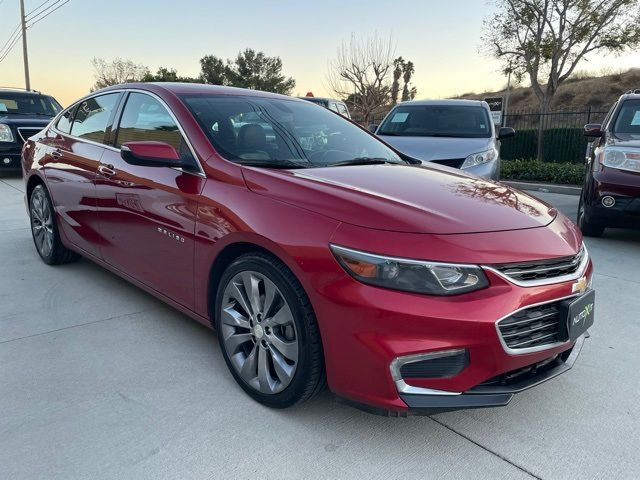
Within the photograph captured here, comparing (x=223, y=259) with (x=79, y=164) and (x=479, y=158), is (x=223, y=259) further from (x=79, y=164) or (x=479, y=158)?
(x=479, y=158)

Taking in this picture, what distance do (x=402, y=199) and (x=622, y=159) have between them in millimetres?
4060

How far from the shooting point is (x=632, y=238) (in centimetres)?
617

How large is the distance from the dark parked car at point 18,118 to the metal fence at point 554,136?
12790 millimetres

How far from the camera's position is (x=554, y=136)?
47.9ft

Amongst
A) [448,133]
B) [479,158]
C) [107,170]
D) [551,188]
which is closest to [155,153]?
→ [107,170]

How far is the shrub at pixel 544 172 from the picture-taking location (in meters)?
11.1

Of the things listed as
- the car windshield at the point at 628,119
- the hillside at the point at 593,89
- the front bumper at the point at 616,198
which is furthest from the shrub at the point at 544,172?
the hillside at the point at 593,89

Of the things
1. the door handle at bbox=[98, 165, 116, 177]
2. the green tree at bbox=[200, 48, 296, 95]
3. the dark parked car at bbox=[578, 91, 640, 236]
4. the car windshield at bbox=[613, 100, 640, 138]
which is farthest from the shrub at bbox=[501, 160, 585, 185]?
the green tree at bbox=[200, 48, 296, 95]

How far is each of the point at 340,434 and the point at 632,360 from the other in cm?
189

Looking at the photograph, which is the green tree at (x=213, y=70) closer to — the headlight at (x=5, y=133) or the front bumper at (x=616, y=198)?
the headlight at (x=5, y=133)

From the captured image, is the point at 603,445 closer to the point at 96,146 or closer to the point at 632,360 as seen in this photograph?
the point at 632,360

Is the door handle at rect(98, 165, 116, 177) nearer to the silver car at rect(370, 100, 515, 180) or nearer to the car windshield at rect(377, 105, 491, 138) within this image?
the silver car at rect(370, 100, 515, 180)

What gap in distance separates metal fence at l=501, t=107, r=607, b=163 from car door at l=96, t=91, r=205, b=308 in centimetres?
1336

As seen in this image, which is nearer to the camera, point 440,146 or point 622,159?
point 622,159
